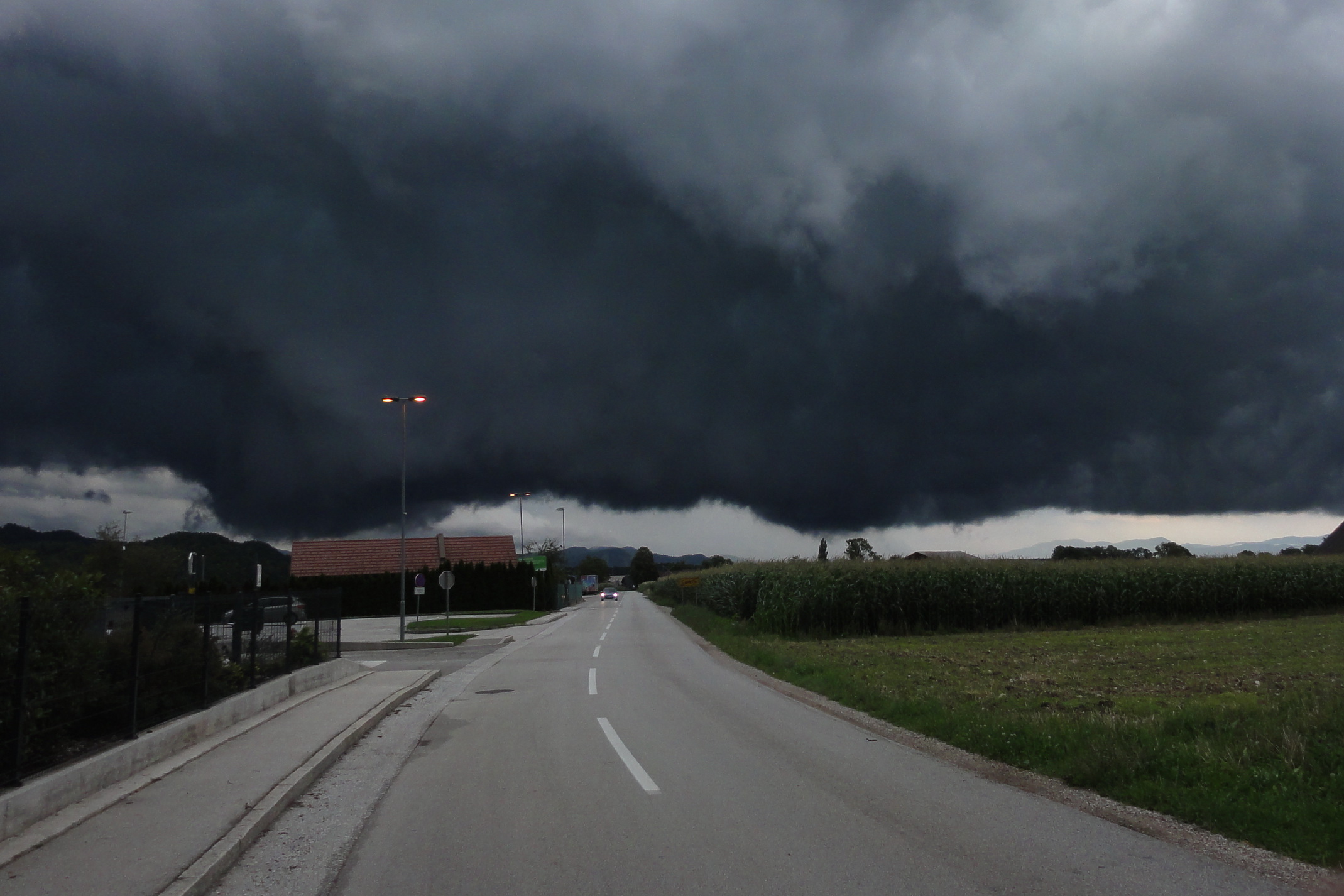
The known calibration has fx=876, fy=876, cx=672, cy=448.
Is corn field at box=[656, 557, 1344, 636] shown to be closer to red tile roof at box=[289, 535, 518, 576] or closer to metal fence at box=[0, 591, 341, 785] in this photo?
metal fence at box=[0, 591, 341, 785]

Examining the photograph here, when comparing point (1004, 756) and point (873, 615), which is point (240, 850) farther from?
point (873, 615)

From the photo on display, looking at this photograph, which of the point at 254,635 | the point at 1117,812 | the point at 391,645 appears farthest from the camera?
the point at 391,645

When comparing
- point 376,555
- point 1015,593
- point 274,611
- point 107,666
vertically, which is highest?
point 376,555

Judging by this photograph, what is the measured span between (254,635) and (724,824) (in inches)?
412

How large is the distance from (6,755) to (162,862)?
7.51ft

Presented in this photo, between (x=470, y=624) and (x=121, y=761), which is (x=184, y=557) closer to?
(x=470, y=624)

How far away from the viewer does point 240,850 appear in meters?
6.62

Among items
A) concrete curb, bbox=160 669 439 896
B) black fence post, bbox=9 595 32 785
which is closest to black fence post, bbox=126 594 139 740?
concrete curb, bbox=160 669 439 896

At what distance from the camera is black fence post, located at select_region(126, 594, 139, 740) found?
9.54 meters

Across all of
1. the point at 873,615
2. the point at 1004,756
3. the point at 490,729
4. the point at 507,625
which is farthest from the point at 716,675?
the point at 507,625

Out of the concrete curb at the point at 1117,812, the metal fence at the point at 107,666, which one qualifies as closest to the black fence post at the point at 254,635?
the metal fence at the point at 107,666

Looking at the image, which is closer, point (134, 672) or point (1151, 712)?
point (134, 672)

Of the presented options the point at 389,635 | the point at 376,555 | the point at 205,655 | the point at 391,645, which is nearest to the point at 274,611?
the point at 205,655

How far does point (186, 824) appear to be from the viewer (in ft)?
23.3
